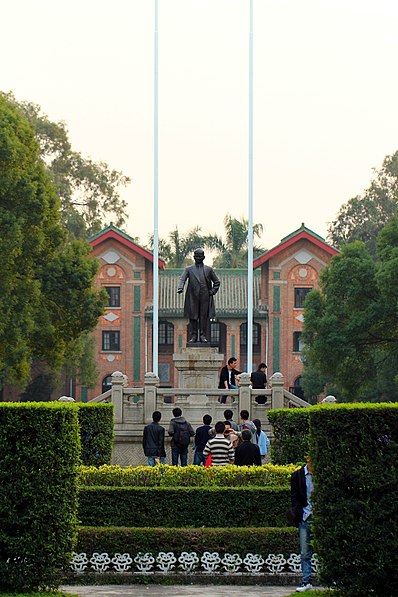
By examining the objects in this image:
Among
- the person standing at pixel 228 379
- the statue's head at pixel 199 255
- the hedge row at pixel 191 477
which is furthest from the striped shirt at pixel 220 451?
the statue's head at pixel 199 255

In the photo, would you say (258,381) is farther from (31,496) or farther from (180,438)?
(31,496)

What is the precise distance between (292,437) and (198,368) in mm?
7864

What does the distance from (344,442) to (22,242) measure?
31.3 m

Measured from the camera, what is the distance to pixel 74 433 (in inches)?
545

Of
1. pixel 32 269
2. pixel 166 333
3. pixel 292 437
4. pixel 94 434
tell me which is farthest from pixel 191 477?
pixel 166 333

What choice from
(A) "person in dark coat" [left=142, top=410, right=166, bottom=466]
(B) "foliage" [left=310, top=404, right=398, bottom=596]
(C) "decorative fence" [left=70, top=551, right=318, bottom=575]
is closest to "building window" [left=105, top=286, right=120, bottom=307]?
(A) "person in dark coat" [left=142, top=410, right=166, bottom=466]

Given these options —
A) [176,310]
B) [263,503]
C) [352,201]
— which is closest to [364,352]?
[176,310]

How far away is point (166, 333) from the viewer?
70062mm

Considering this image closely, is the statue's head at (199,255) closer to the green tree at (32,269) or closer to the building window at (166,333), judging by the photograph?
the green tree at (32,269)

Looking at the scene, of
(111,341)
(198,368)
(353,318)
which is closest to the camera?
(198,368)

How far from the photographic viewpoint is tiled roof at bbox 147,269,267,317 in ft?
223

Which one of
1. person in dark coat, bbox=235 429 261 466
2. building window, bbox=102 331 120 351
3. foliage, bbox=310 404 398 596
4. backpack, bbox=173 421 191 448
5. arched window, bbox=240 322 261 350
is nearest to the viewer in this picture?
foliage, bbox=310 404 398 596

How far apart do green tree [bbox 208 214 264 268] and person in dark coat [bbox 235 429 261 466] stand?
48.6m

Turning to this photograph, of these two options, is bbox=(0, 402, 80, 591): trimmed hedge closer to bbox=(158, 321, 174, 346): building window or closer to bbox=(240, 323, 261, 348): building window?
bbox=(240, 323, 261, 348): building window
